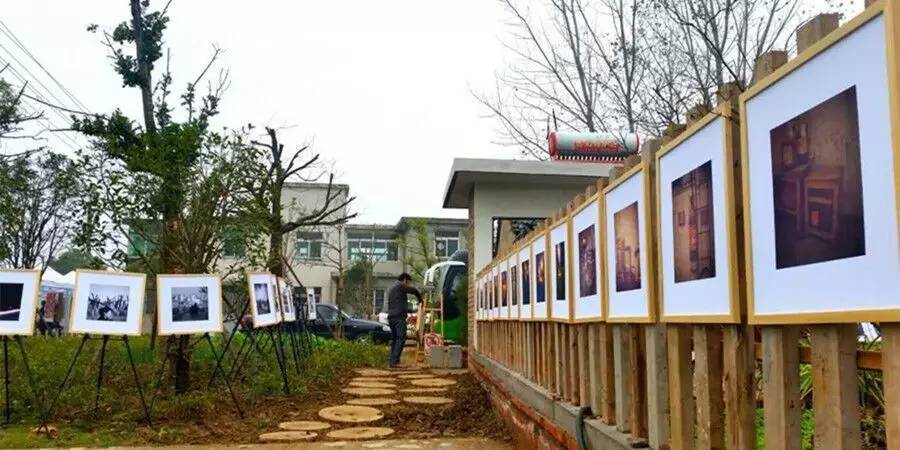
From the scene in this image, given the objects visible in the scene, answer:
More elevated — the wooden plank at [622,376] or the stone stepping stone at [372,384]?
the wooden plank at [622,376]

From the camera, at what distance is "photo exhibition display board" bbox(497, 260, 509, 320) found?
7.40 m

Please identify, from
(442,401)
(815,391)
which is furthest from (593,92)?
(815,391)

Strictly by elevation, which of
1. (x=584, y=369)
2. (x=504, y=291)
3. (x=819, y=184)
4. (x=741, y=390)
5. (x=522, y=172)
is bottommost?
(x=584, y=369)

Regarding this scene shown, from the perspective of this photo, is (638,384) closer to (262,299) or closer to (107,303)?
(107,303)

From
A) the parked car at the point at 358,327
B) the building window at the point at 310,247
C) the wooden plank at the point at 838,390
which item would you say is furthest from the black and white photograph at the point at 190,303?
the building window at the point at 310,247

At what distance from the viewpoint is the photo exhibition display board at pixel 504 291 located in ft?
24.3

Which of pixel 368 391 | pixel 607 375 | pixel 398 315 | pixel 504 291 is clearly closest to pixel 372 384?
pixel 368 391

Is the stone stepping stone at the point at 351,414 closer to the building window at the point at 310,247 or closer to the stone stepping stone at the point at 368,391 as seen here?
the stone stepping stone at the point at 368,391

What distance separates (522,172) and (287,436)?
606 centimetres

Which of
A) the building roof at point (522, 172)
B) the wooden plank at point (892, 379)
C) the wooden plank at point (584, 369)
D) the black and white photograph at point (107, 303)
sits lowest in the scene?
the wooden plank at point (584, 369)

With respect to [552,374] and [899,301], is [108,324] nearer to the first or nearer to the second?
[552,374]

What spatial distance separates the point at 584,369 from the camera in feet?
14.0

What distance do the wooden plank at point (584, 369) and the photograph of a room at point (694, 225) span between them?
159cm

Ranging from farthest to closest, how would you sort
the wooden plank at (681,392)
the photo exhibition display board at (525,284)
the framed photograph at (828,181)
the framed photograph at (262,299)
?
the framed photograph at (262,299), the photo exhibition display board at (525,284), the wooden plank at (681,392), the framed photograph at (828,181)
